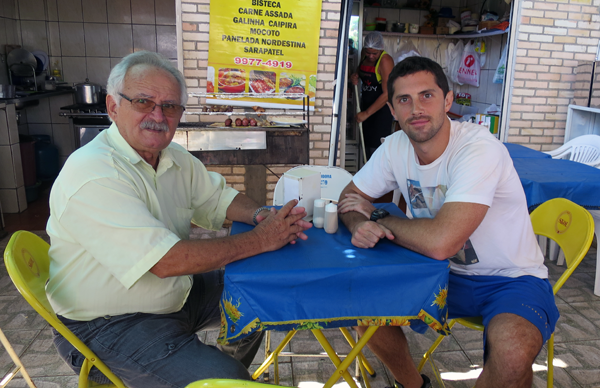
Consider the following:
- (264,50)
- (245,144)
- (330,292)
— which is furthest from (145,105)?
(264,50)

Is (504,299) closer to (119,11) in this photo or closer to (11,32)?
(119,11)

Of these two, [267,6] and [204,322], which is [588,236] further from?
[267,6]

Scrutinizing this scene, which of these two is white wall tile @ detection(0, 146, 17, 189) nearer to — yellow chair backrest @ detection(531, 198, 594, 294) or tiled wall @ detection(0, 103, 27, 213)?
tiled wall @ detection(0, 103, 27, 213)

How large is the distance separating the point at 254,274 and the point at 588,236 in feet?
4.82

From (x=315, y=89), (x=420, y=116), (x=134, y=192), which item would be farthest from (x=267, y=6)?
(x=134, y=192)

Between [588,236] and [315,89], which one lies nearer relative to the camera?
[588,236]

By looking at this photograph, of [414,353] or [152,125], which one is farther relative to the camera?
[414,353]

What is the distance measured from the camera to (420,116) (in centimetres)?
198

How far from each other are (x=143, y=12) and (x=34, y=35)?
1.72 m

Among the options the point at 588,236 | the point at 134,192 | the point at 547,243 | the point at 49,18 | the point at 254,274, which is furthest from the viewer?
the point at 49,18

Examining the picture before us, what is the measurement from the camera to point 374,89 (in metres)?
5.89

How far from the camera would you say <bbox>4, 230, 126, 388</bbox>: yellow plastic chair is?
140cm

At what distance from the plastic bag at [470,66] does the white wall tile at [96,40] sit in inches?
226

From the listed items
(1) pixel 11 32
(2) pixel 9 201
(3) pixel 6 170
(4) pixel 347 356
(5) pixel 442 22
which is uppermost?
(5) pixel 442 22
